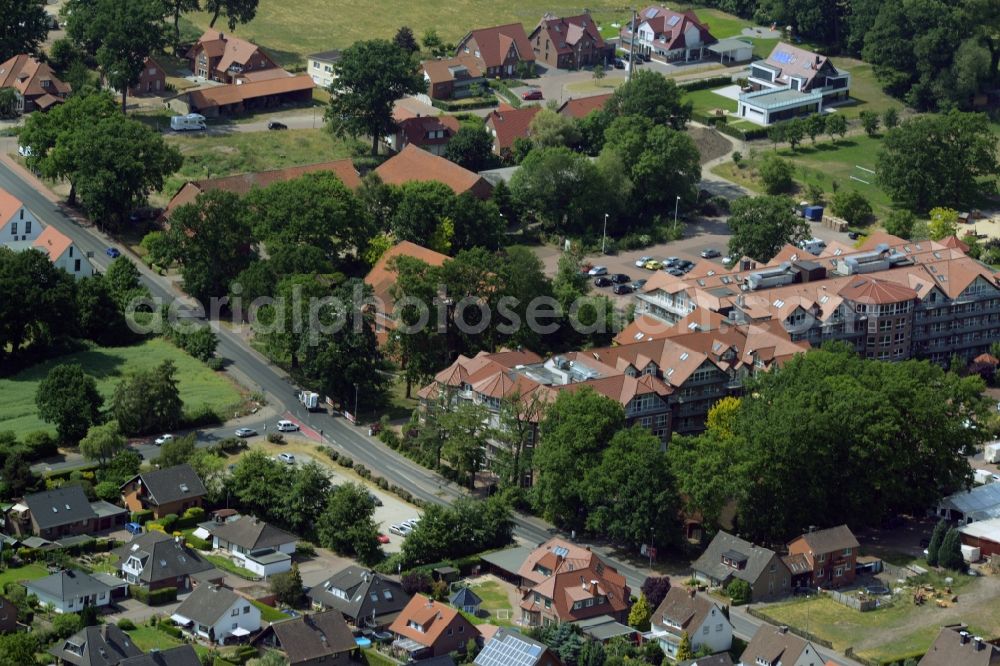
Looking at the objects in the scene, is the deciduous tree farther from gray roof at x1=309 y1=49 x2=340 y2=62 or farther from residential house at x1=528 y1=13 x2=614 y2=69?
residential house at x1=528 y1=13 x2=614 y2=69

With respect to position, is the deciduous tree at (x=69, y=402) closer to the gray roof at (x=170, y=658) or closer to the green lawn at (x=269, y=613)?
the green lawn at (x=269, y=613)

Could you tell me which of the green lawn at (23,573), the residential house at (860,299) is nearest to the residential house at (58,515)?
the green lawn at (23,573)

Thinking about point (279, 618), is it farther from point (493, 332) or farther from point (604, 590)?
point (493, 332)

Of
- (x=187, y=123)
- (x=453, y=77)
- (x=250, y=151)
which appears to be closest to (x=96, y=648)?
Result: (x=250, y=151)

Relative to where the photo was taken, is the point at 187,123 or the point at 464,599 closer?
the point at 464,599

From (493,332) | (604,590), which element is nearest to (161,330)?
(493,332)

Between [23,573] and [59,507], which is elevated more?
[59,507]

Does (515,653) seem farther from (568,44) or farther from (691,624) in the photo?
(568,44)

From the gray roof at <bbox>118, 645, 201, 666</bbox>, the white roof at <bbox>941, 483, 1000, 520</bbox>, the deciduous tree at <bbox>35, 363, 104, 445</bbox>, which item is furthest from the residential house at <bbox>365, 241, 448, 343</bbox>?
the gray roof at <bbox>118, 645, 201, 666</bbox>
